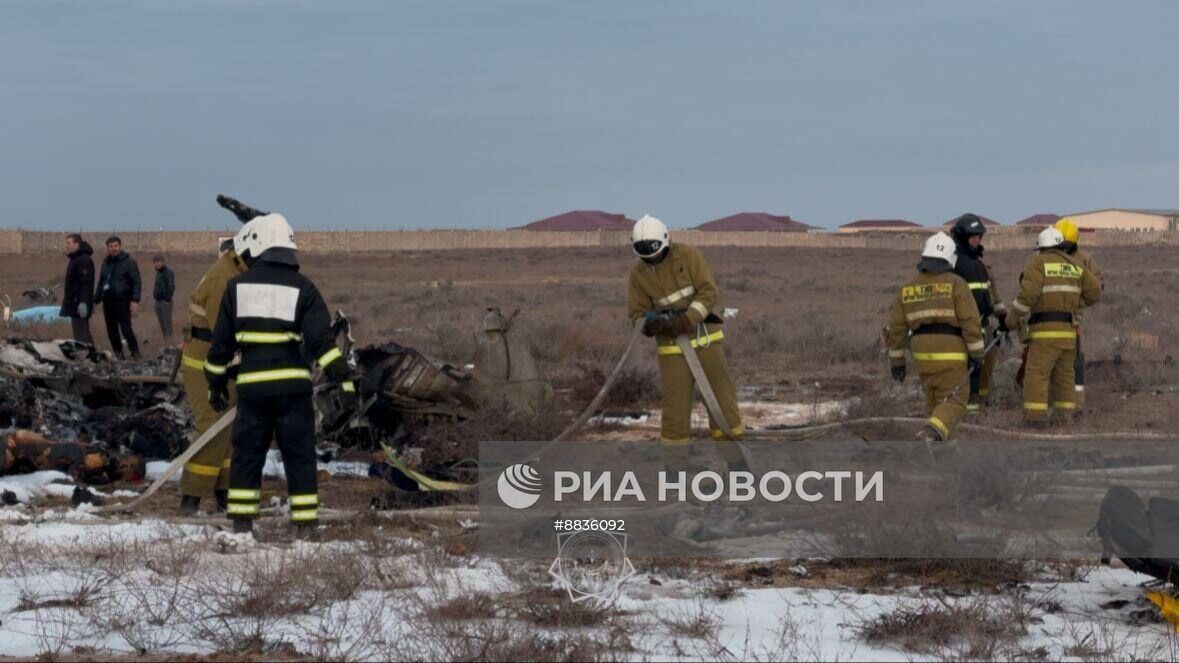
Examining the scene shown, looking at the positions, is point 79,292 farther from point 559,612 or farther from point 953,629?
point 953,629

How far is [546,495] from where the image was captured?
979 centimetres

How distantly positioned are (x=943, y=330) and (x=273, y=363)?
4.77m

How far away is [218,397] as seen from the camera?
8391mm

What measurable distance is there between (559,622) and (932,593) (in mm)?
1754

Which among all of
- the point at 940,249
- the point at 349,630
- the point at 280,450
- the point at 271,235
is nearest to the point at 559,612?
the point at 349,630

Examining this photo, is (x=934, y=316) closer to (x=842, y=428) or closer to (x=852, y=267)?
(x=842, y=428)

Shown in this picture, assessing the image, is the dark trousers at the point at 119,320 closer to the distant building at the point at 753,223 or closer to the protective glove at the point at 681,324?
the protective glove at the point at 681,324

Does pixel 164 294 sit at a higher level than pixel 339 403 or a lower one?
higher

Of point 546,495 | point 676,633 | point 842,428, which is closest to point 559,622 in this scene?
point 676,633

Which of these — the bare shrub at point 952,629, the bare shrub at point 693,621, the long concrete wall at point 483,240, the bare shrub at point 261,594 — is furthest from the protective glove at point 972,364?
the long concrete wall at point 483,240

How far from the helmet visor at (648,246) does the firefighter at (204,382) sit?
2.50m

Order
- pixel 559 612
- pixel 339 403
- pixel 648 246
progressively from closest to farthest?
pixel 559 612 < pixel 648 246 < pixel 339 403

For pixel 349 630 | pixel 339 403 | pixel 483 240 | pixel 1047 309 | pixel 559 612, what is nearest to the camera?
pixel 349 630

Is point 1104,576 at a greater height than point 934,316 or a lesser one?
lesser
